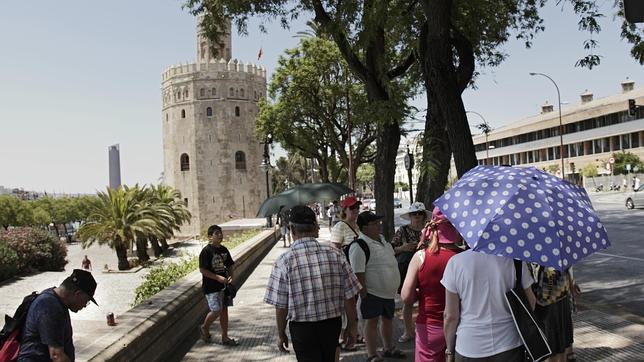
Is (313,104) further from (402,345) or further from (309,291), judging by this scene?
(309,291)

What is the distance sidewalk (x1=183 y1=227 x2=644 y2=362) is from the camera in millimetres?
5824

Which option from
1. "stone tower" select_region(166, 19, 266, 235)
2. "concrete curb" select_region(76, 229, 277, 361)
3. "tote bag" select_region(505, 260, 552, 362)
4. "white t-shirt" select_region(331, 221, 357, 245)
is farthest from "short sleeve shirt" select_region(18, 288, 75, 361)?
"stone tower" select_region(166, 19, 266, 235)

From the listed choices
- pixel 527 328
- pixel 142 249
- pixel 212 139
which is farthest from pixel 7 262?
pixel 212 139

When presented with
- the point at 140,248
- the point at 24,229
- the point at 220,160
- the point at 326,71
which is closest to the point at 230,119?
the point at 220,160

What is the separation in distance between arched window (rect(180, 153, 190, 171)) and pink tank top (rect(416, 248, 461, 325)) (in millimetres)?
57213

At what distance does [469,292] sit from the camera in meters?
3.21

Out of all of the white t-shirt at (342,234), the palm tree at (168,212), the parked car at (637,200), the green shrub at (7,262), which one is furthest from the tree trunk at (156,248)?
the white t-shirt at (342,234)

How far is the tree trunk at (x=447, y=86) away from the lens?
698 centimetres

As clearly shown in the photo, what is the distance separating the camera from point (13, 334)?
127 inches

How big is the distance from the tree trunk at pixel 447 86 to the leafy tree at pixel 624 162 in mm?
52428

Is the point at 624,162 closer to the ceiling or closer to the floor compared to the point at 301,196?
closer to the ceiling

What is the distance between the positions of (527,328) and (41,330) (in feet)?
8.91

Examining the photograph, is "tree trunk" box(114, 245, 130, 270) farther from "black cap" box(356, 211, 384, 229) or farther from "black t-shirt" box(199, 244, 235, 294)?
"black cap" box(356, 211, 384, 229)

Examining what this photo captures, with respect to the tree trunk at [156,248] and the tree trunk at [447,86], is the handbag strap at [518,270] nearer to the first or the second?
the tree trunk at [447,86]
